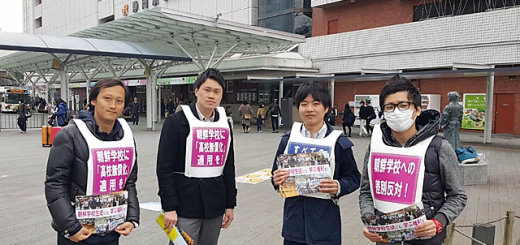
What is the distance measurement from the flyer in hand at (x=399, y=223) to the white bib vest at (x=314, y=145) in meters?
0.44

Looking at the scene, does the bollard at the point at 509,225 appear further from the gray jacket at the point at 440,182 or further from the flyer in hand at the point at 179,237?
the flyer in hand at the point at 179,237

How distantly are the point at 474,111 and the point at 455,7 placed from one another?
571cm

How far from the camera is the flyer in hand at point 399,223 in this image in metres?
2.26

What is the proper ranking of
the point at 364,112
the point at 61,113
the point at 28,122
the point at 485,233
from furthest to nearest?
the point at 28,122, the point at 364,112, the point at 61,113, the point at 485,233

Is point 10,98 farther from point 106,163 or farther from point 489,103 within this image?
point 106,163

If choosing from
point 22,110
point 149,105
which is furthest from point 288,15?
point 22,110

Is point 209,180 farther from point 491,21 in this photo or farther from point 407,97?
point 491,21

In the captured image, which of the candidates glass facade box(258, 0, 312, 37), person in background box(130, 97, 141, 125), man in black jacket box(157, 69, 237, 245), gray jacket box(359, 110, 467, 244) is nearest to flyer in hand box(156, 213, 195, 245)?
man in black jacket box(157, 69, 237, 245)

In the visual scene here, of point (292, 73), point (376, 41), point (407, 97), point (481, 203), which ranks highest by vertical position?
point (376, 41)

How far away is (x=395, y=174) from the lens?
2.40 metres

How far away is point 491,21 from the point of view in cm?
1823

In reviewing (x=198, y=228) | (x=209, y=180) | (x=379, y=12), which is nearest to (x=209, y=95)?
(x=209, y=180)

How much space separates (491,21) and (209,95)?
1967cm

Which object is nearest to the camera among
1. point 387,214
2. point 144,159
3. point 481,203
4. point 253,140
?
point 387,214
